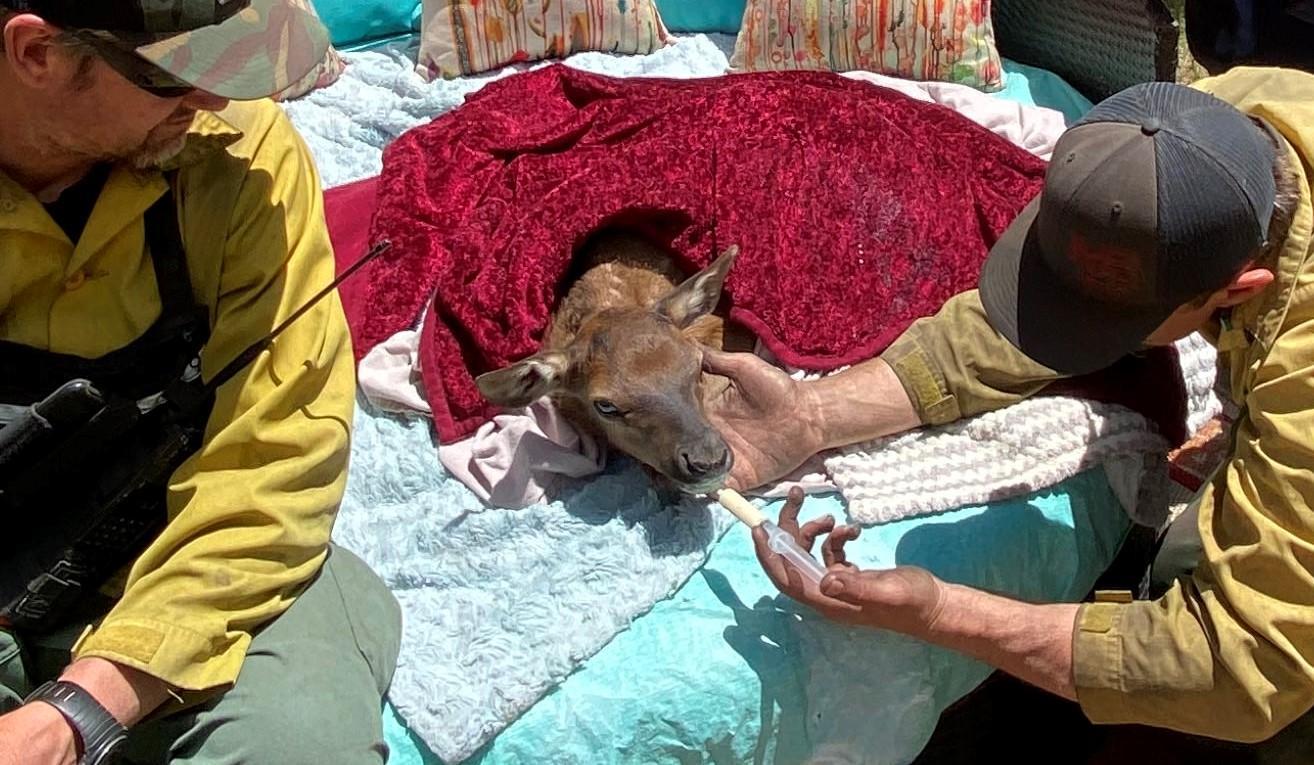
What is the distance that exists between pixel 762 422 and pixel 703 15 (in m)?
3.07

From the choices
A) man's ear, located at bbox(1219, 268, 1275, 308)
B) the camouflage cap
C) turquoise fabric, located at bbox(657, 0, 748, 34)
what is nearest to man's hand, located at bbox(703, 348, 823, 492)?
man's ear, located at bbox(1219, 268, 1275, 308)

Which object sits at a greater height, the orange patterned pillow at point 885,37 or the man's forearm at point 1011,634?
the orange patterned pillow at point 885,37

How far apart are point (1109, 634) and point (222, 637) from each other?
189cm

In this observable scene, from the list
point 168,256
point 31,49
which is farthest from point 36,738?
point 31,49

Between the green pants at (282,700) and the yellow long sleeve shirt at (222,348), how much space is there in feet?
0.23

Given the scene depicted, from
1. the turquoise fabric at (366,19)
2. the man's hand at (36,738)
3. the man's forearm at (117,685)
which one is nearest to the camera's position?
the man's hand at (36,738)

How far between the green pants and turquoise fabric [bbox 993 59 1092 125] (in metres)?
3.90

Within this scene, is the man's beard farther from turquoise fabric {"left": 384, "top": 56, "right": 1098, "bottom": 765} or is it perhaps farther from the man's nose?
turquoise fabric {"left": 384, "top": 56, "right": 1098, "bottom": 765}

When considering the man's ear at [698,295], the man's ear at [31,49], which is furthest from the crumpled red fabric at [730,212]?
the man's ear at [31,49]

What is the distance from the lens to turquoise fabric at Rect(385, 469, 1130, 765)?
3184 mm

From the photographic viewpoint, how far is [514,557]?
11.8 feet

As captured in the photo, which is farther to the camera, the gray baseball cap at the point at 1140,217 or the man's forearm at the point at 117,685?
the gray baseball cap at the point at 1140,217

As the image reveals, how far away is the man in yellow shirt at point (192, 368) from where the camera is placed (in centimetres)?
234

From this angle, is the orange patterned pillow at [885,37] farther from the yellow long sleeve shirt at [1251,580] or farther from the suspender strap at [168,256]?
the suspender strap at [168,256]
